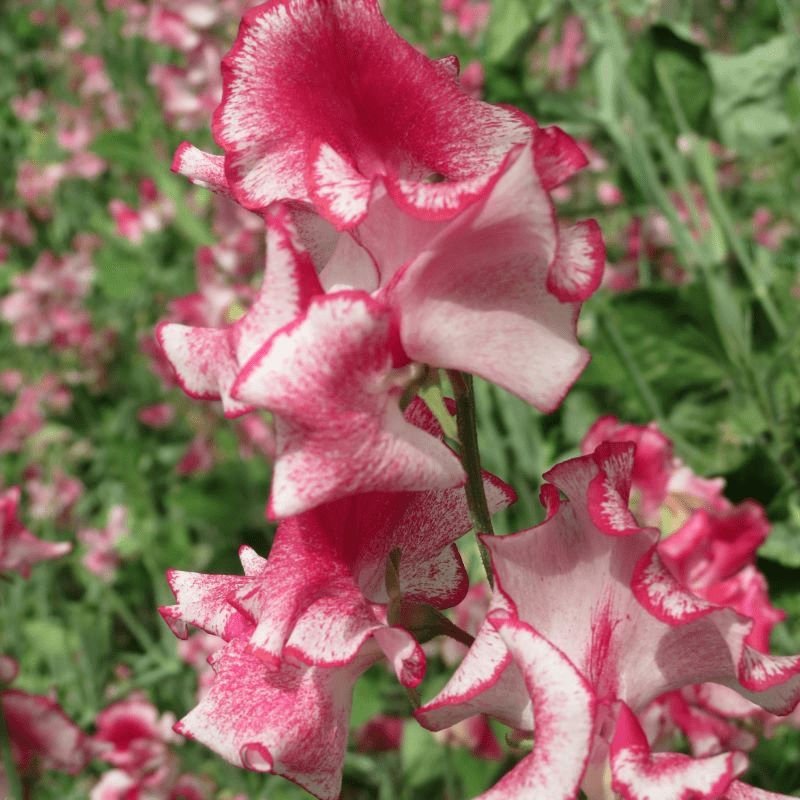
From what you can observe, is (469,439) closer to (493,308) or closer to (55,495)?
(493,308)

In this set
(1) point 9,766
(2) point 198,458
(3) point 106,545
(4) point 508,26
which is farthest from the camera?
(2) point 198,458

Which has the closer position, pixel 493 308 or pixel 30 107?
pixel 493 308

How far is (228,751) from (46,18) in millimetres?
4272

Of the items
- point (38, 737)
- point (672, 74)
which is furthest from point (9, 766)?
point (672, 74)

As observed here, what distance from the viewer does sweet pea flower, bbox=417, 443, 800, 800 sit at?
34 centimetres

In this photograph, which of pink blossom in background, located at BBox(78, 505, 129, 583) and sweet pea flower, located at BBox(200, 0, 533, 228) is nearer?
sweet pea flower, located at BBox(200, 0, 533, 228)

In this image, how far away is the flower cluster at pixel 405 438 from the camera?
1.05ft

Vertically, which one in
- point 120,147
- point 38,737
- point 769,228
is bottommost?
point 120,147

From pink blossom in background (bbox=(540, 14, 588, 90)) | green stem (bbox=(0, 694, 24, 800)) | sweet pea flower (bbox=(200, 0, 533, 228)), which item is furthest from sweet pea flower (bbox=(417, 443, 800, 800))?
pink blossom in background (bbox=(540, 14, 588, 90))

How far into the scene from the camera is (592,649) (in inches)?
15.3

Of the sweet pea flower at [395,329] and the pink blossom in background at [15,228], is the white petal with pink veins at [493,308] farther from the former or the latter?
the pink blossom in background at [15,228]

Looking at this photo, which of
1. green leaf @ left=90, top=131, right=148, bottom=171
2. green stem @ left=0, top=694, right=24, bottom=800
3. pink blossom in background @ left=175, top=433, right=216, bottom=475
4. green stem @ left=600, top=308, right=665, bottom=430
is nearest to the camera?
green stem @ left=0, top=694, right=24, bottom=800

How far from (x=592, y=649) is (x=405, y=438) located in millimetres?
121

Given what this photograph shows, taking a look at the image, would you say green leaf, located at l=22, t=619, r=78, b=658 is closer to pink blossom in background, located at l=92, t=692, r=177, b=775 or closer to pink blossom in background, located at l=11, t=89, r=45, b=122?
pink blossom in background, located at l=92, t=692, r=177, b=775
